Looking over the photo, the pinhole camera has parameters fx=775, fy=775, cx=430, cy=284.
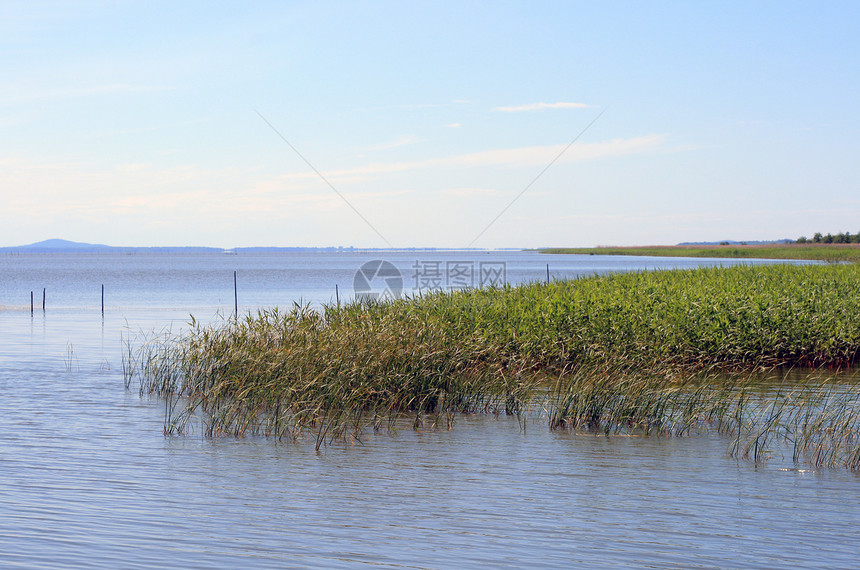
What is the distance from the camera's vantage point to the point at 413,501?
36.2ft

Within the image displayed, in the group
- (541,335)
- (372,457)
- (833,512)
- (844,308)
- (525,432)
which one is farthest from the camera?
(844,308)

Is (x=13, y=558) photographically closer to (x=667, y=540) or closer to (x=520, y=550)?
(x=520, y=550)

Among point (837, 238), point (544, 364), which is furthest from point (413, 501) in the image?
point (837, 238)

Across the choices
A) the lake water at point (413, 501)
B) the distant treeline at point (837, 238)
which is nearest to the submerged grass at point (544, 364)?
the lake water at point (413, 501)

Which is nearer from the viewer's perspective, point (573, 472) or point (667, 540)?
point (667, 540)

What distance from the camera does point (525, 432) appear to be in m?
15.3

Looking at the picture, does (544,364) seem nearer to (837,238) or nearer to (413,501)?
(413,501)

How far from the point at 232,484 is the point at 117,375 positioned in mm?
13852

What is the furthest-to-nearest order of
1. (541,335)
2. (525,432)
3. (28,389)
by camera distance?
(541,335), (28,389), (525,432)

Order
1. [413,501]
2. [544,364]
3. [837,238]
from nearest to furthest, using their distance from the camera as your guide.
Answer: [413,501] < [544,364] < [837,238]

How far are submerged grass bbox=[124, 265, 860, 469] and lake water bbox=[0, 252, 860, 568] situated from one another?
3.23ft

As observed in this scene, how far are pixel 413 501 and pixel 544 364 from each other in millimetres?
11972

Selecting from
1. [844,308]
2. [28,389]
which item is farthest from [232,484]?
[844,308]

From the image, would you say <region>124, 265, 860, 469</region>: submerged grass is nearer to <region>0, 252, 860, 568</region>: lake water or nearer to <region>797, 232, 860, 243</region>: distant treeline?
<region>0, 252, 860, 568</region>: lake water
